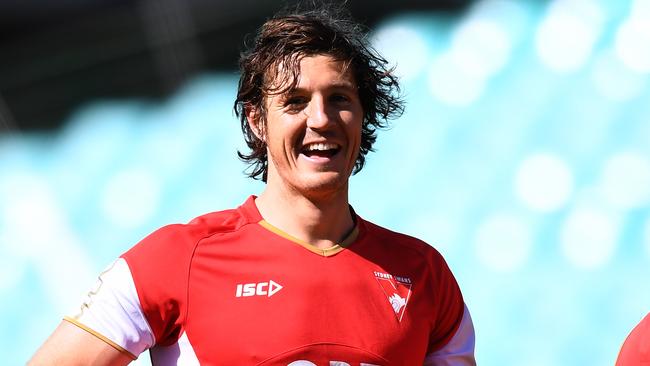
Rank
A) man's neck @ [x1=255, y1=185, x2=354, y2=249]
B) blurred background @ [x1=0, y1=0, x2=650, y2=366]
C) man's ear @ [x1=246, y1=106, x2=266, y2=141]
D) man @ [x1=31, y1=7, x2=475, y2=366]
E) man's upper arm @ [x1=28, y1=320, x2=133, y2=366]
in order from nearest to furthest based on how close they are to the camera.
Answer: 1. man's upper arm @ [x1=28, y1=320, x2=133, y2=366]
2. man @ [x1=31, y1=7, x2=475, y2=366]
3. man's neck @ [x1=255, y1=185, x2=354, y2=249]
4. man's ear @ [x1=246, y1=106, x2=266, y2=141]
5. blurred background @ [x1=0, y1=0, x2=650, y2=366]

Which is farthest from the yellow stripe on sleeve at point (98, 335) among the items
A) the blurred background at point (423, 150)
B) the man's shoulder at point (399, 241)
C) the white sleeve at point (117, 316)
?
the blurred background at point (423, 150)

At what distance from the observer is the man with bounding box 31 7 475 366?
2539 millimetres

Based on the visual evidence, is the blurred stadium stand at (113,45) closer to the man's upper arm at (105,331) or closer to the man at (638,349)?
the man at (638,349)

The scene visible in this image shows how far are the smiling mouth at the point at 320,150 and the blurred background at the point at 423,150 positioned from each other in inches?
120

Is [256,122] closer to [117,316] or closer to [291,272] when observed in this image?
[291,272]

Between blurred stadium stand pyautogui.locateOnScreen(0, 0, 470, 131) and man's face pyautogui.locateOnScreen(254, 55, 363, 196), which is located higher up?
blurred stadium stand pyautogui.locateOnScreen(0, 0, 470, 131)

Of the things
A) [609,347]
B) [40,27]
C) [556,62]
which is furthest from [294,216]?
[40,27]

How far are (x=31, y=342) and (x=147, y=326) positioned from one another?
3460 millimetres

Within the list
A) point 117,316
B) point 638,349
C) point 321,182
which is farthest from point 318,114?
point 638,349

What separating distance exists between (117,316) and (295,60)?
77 cm

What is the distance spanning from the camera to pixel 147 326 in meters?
2.54

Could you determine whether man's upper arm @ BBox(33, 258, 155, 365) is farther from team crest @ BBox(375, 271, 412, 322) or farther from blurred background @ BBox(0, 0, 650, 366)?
blurred background @ BBox(0, 0, 650, 366)

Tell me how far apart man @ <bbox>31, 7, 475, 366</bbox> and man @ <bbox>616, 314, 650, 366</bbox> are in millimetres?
530

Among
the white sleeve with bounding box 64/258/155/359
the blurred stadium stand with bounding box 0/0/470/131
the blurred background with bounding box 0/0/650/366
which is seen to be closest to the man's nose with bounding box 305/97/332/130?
the white sleeve with bounding box 64/258/155/359
